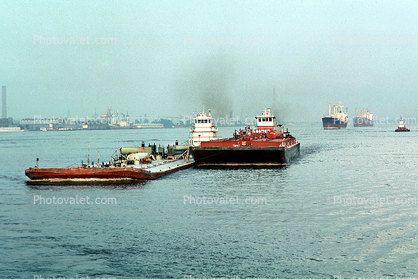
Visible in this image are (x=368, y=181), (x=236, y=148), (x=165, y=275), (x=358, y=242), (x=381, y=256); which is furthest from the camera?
(x=236, y=148)

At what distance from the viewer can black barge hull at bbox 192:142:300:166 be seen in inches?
2101

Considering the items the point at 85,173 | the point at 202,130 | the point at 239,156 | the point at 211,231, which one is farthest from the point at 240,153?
the point at 211,231

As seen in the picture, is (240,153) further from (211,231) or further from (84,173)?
(211,231)

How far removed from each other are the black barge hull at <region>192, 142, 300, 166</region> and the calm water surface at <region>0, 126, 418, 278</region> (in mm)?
15256

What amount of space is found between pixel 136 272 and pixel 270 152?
129ft

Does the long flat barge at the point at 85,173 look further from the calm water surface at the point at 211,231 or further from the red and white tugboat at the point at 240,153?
the red and white tugboat at the point at 240,153

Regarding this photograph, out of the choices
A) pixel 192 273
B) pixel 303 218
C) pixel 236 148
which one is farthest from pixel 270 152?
pixel 192 273

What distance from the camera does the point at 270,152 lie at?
176 ft

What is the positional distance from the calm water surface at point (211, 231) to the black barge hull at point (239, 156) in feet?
50.1

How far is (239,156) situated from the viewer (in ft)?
178

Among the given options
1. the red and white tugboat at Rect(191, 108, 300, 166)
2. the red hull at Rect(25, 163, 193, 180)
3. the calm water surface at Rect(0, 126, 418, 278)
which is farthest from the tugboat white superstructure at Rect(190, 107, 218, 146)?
the calm water surface at Rect(0, 126, 418, 278)

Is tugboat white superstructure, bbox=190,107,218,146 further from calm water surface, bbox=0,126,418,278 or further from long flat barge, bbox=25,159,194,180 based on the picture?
calm water surface, bbox=0,126,418,278

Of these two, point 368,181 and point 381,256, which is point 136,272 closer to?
point 381,256

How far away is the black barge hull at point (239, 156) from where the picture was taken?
5338 centimetres
